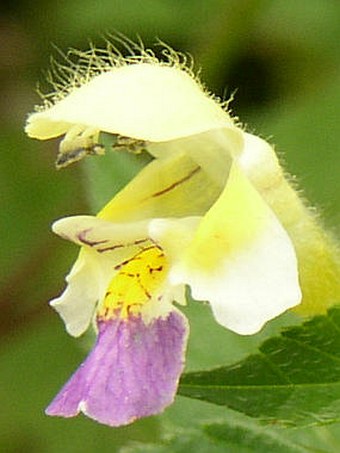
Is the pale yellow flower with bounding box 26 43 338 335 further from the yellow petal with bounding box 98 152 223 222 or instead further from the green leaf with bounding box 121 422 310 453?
the green leaf with bounding box 121 422 310 453

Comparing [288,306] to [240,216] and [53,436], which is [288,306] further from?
[53,436]

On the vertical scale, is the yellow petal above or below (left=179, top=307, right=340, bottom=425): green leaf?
above

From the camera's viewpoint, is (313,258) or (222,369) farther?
(313,258)

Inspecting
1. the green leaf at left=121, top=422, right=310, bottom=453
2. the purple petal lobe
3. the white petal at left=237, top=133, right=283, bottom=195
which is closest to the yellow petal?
the white petal at left=237, top=133, right=283, bottom=195

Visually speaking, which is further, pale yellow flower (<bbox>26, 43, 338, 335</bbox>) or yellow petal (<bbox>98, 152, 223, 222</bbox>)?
yellow petal (<bbox>98, 152, 223, 222</bbox>)

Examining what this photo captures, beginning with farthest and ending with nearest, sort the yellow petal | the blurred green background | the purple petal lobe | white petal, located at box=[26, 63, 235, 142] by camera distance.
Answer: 1. the blurred green background
2. the yellow petal
3. white petal, located at box=[26, 63, 235, 142]
4. the purple petal lobe

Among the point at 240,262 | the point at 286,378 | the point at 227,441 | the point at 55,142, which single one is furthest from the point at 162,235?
the point at 55,142

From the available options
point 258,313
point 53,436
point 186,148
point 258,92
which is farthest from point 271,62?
point 258,313

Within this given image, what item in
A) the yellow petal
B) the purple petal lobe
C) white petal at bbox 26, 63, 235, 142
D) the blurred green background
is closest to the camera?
the purple petal lobe
